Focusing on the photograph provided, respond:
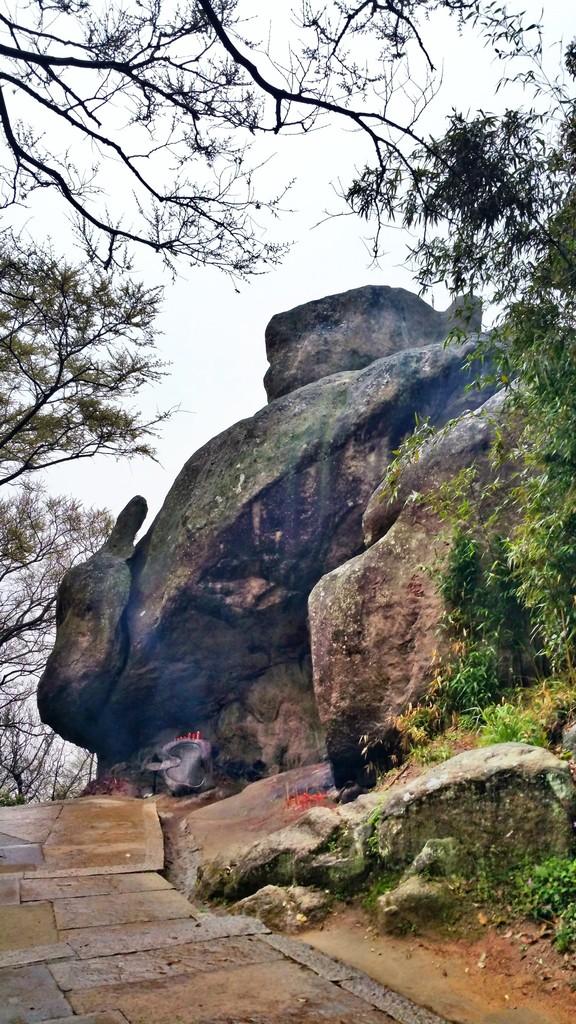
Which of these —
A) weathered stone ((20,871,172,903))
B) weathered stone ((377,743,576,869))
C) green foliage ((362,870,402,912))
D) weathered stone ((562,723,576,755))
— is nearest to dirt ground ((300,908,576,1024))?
green foliage ((362,870,402,912))

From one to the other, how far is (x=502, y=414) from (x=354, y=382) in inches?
218

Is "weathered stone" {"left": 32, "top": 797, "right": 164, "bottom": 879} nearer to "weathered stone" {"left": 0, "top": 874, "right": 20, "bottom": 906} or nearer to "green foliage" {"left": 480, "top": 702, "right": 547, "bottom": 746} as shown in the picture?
"weathered stone" {"left": 0, "top": 874, "right": 20, "bottom": 906}

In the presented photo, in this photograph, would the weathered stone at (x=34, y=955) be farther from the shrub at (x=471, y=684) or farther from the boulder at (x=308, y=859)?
the shrub at (x=471, y=684)

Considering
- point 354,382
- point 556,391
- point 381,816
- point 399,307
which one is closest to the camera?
point 381,816

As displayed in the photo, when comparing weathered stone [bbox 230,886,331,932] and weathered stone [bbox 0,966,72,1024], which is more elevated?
weathered stone [bbox 0,966,72,1024]

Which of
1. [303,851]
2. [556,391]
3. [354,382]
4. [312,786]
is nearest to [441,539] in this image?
[556,391]

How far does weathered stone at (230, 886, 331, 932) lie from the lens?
4.87 metres

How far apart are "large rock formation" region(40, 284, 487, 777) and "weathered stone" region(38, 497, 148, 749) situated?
0.04 m

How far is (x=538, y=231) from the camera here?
18.1 ft

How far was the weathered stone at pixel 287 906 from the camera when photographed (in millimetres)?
4867

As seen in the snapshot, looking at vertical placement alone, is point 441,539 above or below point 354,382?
Result: below

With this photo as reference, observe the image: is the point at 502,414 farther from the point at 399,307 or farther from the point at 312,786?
the point at 399,307

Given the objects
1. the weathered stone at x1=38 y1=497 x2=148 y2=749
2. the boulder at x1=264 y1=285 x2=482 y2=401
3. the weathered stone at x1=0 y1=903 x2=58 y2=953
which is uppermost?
the boulder at x1=264 y1=285 x2=482 y2=401

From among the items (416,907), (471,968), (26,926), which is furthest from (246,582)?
(471,968)
